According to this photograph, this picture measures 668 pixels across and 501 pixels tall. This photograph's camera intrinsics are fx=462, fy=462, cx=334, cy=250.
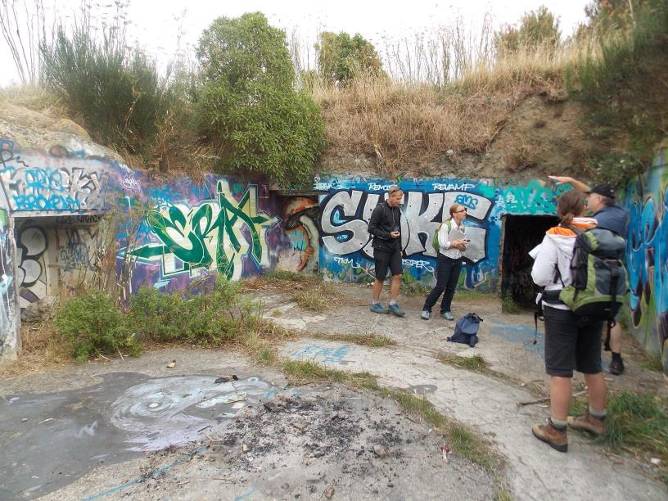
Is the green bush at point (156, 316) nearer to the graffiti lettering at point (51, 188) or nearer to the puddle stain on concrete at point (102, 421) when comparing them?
the puddle stain on concrete at point (102, 421)

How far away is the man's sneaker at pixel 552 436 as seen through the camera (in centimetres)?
335

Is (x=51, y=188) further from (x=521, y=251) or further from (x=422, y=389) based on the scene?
(x=521, y=251)

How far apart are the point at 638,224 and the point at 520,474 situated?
448 cm

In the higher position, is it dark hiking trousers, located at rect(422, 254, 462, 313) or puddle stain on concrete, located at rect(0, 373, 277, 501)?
dark hiking trousers, located at rect(422, 254, 462, 313)

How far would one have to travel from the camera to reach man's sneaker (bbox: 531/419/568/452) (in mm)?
3350

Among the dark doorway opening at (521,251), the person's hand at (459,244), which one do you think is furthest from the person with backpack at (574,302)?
the dark doorway opening at (521,251)

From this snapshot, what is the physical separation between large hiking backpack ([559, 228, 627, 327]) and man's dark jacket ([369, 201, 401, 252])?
367cm

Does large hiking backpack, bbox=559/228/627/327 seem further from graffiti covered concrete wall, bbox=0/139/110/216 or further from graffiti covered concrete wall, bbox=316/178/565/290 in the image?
graffiti covered concrete wall, bbox=0/139/110/216

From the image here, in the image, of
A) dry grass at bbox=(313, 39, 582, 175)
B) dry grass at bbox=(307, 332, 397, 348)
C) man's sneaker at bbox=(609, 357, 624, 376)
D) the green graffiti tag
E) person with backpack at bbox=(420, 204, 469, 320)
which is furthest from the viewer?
dry grass at bbox=(313, 39, 582, 175)

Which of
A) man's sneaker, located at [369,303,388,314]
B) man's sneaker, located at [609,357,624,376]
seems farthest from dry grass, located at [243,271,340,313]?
man's sneaker, located at [609,357,624,376]

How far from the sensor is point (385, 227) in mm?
6840

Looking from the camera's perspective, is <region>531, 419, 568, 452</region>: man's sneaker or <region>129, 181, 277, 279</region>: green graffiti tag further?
<region>129, 181, 277, 279</region>: green graffiti tag

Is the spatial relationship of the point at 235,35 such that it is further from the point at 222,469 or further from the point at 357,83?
the point at 222,469

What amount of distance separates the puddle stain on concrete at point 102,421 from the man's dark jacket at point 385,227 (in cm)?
308
